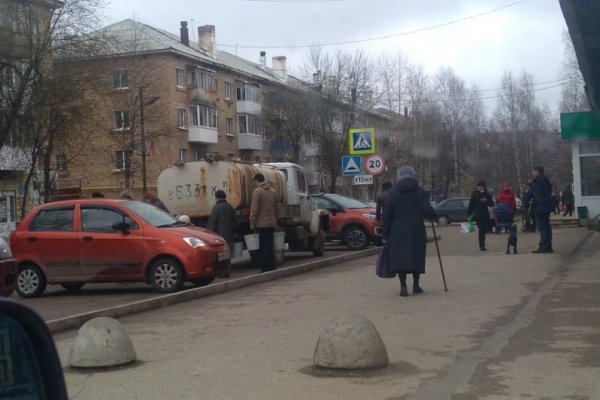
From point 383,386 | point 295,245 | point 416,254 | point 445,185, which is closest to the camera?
point 383,386

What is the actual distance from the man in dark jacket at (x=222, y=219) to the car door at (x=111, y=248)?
119 inches

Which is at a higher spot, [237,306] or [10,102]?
[10,102]

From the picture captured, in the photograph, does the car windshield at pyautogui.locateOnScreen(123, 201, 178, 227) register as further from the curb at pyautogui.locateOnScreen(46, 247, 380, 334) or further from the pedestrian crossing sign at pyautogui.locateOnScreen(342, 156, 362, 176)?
the pedestrian crossing sign at pyautogui.locateOnScreen(342, 156, 362, 176)

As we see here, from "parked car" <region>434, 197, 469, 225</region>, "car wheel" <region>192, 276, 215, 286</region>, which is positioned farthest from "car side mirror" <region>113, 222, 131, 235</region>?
"parked car" <region>434, 197, 469, 225</region>

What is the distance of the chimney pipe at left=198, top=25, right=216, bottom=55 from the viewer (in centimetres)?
6700

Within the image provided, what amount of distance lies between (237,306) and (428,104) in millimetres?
44541


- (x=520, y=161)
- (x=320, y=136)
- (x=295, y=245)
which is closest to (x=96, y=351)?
(x=295, y=245)

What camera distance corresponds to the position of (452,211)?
153 ft

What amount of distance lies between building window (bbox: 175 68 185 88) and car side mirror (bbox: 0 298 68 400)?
193ft

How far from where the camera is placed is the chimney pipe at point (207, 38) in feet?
220

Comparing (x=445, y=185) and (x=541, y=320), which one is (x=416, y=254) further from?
(x=445, y=185)

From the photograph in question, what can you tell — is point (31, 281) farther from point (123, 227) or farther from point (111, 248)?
point (123, 227)

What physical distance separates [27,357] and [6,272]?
7.35 metres

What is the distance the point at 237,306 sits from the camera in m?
11.7
